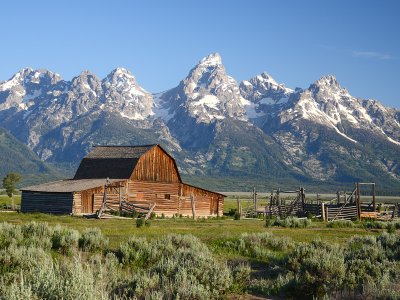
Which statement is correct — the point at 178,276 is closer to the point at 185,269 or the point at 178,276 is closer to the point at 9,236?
the point at 185,269

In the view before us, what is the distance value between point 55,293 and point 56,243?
10.6 meters

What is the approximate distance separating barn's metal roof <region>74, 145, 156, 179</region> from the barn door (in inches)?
244

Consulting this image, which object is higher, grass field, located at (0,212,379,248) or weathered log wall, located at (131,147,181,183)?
weathered log wall, located at (131,147,181,183)

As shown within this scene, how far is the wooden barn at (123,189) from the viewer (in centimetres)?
5059

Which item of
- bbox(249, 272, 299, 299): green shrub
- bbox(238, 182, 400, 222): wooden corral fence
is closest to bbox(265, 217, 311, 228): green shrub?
bbox(238, 182, 400, 222): wooden corral fence

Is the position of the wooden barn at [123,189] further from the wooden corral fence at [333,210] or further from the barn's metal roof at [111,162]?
the wooden corral fence at [333,210]

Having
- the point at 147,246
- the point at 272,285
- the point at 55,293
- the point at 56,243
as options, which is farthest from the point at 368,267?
the point at 56,243

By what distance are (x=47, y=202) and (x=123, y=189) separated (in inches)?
279

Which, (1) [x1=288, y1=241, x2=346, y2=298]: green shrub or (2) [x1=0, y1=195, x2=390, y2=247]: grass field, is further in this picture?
(2) [x1=0, y1=195, x2=390, y2=247]: grass field

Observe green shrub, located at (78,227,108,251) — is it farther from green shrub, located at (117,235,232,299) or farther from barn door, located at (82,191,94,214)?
barn door, located at (82,191,94,214)

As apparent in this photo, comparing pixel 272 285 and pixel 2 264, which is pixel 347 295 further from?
pixel 2 264

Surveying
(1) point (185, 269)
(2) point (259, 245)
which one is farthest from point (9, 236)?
(2) point (259, 245)

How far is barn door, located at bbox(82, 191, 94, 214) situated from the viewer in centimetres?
5006

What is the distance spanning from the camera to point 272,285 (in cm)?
1434
